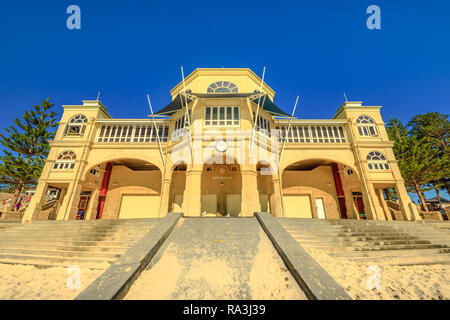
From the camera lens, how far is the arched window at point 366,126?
17.1 metres

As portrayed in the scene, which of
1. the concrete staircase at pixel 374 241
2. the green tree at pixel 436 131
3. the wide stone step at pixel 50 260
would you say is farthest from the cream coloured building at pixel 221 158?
the green tree at pixel 436 131

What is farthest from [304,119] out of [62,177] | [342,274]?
[62,177]

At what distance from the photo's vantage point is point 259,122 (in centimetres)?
1512

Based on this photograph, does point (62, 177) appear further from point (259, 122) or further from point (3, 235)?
point (259, 122)

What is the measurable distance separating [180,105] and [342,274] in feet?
49.4

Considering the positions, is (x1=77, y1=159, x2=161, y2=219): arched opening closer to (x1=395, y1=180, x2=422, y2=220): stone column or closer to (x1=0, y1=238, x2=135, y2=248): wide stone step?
(x1=0, y1=238, x2=135, y2=248): wide stone step

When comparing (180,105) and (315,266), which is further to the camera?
(180,105)

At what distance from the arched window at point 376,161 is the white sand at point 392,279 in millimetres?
11699

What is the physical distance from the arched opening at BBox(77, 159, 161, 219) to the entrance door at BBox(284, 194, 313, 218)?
13.8m

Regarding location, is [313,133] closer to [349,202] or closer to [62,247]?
[349,202]

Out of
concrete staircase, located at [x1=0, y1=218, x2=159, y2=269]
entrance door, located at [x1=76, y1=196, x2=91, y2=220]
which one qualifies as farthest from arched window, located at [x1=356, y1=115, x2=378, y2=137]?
entrance door, located at [x1=76, y1=196, x2=91, y2=220]

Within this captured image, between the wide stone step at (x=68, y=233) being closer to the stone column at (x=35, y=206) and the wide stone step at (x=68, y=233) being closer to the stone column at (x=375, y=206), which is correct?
the stone column at (x=35, y=206)

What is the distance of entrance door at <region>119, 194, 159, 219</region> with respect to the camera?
18609mm
